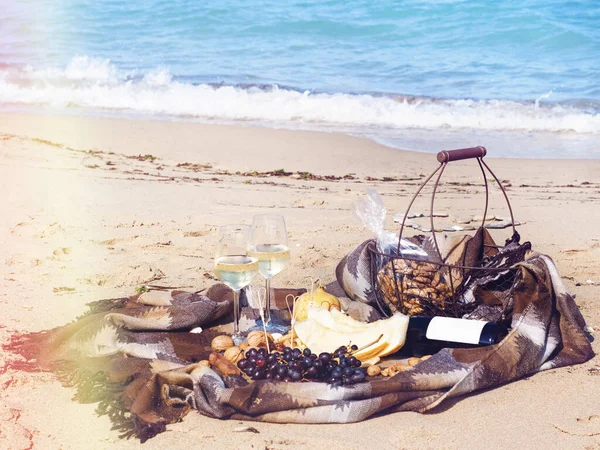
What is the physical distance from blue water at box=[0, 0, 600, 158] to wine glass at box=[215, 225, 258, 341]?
725cm

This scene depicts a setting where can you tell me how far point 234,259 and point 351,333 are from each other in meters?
0.60

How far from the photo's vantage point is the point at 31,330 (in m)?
3.52

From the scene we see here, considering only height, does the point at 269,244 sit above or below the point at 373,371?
above

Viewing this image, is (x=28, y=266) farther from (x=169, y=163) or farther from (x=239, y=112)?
(x=239, y=112)

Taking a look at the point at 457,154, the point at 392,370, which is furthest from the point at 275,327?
the point at 457,154

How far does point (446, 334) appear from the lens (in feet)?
10.3

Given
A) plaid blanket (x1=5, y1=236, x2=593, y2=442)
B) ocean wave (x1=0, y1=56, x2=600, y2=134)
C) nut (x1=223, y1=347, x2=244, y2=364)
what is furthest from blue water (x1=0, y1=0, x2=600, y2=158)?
nut (x1=223, y1=347, x2=244, y2=364)

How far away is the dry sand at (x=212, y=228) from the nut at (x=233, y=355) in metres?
0.44

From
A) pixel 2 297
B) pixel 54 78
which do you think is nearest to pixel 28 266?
pixel 2 297

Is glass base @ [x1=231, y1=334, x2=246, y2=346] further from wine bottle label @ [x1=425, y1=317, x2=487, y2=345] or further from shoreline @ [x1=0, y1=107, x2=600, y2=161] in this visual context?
shoreline @ [x1=0, y1=107, x2=600, y2=161]

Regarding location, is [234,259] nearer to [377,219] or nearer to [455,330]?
[377,219]

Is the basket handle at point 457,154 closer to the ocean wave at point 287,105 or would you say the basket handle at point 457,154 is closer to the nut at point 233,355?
the nut at point 233,355

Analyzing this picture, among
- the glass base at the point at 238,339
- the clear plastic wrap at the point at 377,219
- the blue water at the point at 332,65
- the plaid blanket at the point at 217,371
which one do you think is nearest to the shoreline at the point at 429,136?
the blue water at the point at 332,65

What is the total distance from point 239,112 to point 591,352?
1035cm
